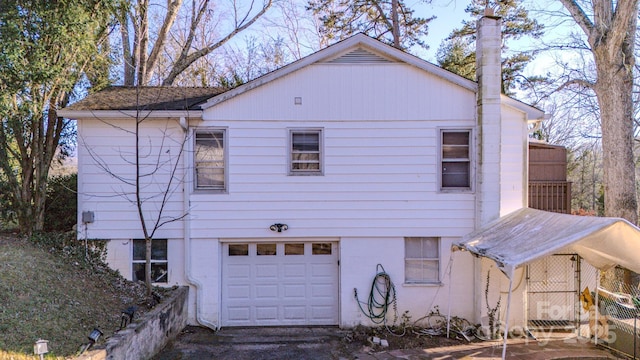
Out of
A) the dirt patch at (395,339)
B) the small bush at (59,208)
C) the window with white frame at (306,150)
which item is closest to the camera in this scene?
the dirt patch at (395,339)

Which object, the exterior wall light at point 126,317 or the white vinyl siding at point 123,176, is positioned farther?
the white vinyl siding at point 123,176

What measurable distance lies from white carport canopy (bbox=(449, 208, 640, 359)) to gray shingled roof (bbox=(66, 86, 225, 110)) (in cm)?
656

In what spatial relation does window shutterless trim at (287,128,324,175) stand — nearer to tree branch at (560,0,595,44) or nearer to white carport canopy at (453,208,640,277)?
white carport canopy at (453,208,640,277)

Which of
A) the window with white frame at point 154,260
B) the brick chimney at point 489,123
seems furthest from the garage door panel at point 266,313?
the brick chimney at point 489,123

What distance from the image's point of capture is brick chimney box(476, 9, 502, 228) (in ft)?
26.8

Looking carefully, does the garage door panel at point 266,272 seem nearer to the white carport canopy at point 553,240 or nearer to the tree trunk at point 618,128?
the white carport canopy at point 553,240

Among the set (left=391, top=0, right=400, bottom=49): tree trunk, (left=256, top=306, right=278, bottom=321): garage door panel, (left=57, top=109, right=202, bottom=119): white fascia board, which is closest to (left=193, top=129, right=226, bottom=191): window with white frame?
(left=57, top=109, right=202, bottom=119): white fascia board

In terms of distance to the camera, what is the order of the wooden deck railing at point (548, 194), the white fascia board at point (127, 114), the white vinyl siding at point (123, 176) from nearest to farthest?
the white fascia board at point (127, 114), the white vinyl siding at point (123, 176), the wooden deck railing at point (548, 194)

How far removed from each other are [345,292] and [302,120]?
393 cm

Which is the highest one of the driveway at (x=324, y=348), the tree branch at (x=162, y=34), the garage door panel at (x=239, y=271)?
the tree branch at (x=162, y=34)

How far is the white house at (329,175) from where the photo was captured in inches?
328

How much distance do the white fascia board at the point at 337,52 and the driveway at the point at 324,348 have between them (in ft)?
16.1

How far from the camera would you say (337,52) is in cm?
845

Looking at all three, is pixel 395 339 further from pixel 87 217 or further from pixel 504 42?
pixel 504 42
